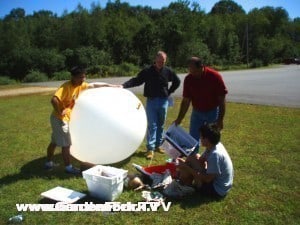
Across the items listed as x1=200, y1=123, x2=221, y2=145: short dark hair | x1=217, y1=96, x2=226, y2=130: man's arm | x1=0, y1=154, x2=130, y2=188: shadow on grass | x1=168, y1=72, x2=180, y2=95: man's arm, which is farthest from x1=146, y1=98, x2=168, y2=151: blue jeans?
x1=200, y1=123, x2=221, y2=145: short dark hair

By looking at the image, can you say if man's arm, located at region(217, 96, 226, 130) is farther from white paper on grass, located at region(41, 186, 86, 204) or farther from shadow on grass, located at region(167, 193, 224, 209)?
white paper on grass, located at region(41, 186, 86, 204)

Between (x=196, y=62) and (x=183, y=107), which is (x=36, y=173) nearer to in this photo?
(x=183, y=107)

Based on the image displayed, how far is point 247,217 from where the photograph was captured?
459 cm

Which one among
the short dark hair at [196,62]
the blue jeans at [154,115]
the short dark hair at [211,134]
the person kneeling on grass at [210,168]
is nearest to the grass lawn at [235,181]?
the person kneeling on grass at [210,168]

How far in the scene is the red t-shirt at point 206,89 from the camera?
5746mm

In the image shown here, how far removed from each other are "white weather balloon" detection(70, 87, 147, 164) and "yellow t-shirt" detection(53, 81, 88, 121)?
18 cm

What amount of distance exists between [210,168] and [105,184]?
135cm

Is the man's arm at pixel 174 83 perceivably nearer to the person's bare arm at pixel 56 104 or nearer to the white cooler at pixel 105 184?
the person's bare arm at pixel 56 104

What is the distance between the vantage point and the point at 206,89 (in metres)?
5.82

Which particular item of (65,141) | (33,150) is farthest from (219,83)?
(33,150)

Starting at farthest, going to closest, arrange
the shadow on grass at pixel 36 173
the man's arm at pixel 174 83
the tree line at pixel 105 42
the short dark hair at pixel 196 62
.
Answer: the tree line at pixel 105 42 < the man's arm at pixel 174 83 < the shadow on grass at pixel 36 173 < the short dark hair at pixel 196 62

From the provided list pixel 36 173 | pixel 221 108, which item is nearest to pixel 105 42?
pixel 36 173

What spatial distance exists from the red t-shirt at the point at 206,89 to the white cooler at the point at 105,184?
5.38ft

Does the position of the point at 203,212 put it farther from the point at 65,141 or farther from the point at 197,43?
the point at 197,43
